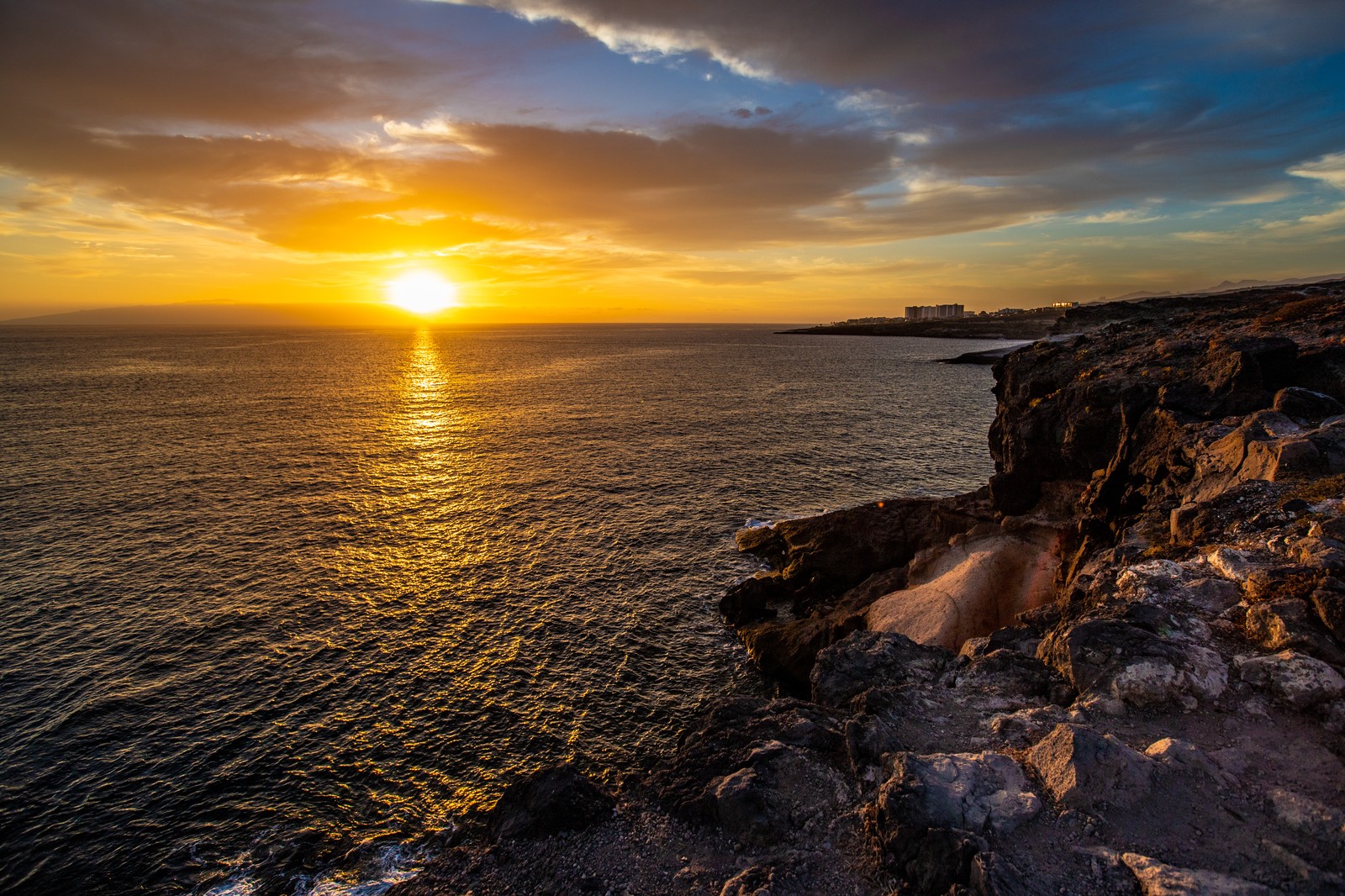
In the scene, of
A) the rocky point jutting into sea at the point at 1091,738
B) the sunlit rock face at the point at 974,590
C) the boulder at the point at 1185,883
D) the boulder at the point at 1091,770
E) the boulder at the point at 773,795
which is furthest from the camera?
the sunlit rock face at the point at 974,590

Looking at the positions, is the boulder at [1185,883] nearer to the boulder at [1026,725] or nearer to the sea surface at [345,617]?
the boulder at [1026,725]

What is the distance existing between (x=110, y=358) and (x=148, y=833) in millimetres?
198422

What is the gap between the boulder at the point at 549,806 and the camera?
14.3m

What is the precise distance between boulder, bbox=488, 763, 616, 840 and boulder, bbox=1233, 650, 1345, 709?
564 inches

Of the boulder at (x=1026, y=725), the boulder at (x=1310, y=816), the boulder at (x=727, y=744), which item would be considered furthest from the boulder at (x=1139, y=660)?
the boulder at (x=727, y=744)

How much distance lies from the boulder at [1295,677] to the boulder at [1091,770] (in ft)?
11.4

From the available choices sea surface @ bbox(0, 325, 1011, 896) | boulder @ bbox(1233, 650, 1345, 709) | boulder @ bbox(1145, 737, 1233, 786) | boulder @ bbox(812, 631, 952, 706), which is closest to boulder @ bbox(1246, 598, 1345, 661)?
boulder @ bbox(1233, 650, 1345, 709)

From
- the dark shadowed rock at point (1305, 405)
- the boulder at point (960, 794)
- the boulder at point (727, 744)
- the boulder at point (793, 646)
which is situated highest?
the dark shadowed rock at point (1305, 405)

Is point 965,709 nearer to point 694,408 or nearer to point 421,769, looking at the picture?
point 421,769

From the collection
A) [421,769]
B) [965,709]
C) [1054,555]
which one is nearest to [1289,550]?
[965,709]

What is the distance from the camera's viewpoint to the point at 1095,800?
11.1 metres

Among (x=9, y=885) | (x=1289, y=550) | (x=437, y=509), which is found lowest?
(x=9, y=885)

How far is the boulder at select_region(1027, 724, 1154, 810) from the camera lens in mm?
11102

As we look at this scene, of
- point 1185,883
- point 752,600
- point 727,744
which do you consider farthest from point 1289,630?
point 752,600
